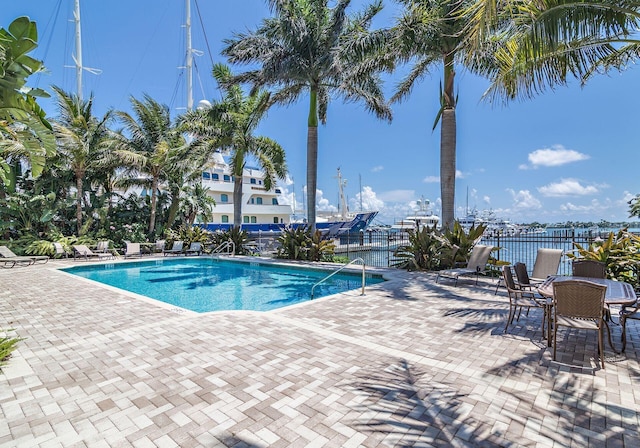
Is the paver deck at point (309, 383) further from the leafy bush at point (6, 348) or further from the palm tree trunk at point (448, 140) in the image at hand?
the palm tree trunk at point (448, 140)

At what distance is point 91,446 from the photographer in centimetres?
270

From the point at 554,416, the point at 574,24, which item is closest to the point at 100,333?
the point at 554,416

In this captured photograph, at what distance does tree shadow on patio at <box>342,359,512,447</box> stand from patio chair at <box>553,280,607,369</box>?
75.0 inches

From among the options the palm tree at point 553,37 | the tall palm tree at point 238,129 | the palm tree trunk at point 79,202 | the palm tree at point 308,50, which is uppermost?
the palm tree at point 308,50

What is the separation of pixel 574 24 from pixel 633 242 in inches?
246

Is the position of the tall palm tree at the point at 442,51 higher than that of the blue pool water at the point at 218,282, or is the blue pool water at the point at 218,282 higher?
the tall palm tree at the point at 442,51

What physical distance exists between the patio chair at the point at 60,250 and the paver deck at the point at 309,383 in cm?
1164

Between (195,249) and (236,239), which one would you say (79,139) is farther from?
(236,239)

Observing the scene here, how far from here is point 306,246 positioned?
15297mm

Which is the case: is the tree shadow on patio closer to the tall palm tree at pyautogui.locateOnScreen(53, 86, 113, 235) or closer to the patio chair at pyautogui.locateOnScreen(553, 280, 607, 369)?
the patio chair at pyautogui.locateOnScreen(553, 280, 607, 369)

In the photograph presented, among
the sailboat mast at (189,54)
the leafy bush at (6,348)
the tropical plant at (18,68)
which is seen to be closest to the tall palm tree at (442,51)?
the tropical plant at (18,68)

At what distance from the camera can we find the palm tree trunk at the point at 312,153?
49.6 feet

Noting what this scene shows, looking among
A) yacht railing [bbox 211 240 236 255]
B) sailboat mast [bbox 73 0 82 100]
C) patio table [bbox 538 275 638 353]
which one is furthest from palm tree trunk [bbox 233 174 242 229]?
sailboat mast [bbox 73 0 82 100]

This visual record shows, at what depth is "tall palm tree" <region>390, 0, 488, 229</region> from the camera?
432 inches
